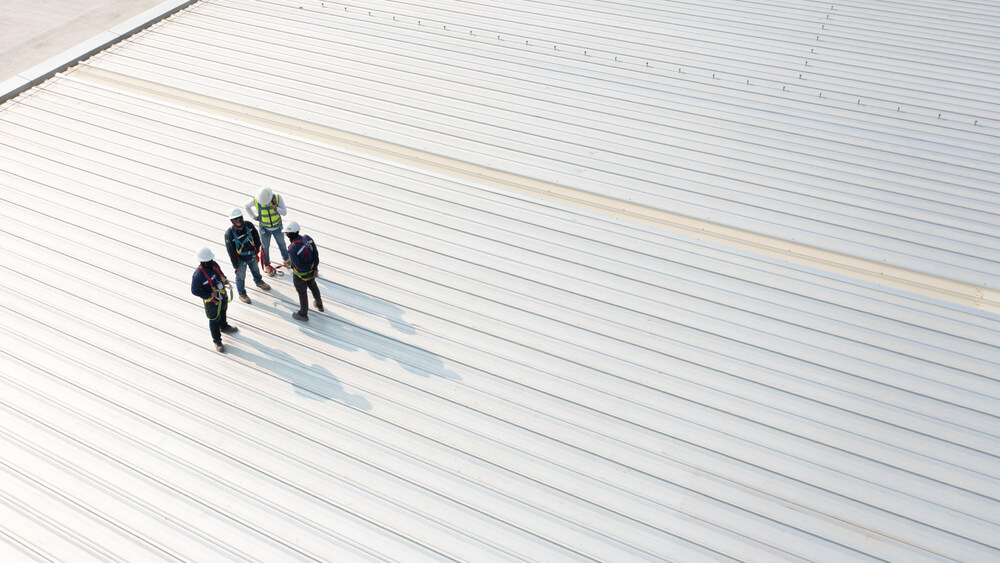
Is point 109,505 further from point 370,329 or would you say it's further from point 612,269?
point 612,269

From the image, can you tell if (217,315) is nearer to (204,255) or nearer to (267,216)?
(204,255)

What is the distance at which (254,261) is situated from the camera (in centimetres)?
741

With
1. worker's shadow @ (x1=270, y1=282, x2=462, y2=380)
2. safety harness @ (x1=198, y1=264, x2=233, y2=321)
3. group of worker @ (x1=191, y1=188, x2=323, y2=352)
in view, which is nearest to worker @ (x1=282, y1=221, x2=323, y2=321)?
group of worker @ (x1=191, y1=188, x2=323, y2=352)

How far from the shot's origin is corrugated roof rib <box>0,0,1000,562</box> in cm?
568

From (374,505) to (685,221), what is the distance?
547 cm

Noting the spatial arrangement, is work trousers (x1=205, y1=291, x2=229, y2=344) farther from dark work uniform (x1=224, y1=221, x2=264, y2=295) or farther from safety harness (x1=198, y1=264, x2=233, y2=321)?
dark work uniform (x1=224, y1=221, x2=264, y2=295)

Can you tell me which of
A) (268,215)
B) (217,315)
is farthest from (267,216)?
(217,315)

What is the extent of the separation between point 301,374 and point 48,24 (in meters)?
19.4

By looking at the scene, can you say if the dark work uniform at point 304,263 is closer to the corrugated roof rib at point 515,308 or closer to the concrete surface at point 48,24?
the corrugated roof rib at point 515,308

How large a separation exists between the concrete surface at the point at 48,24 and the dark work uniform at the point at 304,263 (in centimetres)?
1557

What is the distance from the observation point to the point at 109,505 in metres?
5.71

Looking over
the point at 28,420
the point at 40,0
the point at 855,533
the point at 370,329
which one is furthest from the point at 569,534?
the point at 40,0

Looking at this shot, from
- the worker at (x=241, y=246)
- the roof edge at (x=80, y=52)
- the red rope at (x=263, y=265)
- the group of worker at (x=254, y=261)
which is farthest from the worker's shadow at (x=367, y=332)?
the roof edge at (x=80, y=52)

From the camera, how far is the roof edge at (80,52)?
11.0m
